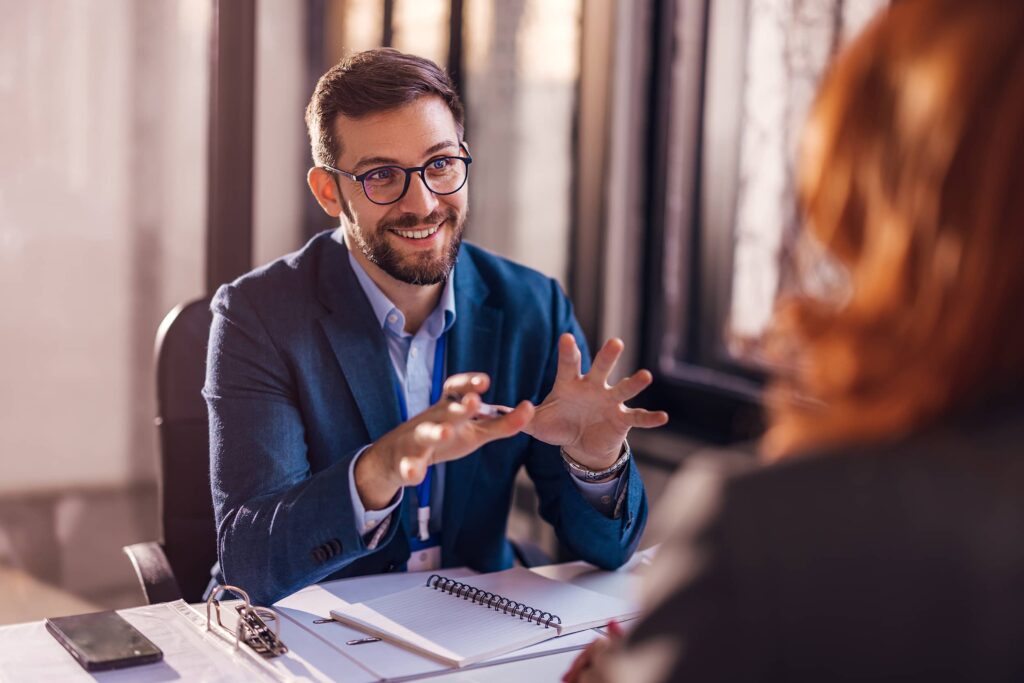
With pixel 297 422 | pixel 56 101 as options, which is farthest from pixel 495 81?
pixel 297 422

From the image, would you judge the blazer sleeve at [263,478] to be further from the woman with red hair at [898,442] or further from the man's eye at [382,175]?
the woman with red hair at [898,442]

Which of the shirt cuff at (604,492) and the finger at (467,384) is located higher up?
the finger at (467,384)

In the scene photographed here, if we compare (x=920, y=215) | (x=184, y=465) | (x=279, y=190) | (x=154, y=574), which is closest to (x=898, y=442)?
(x=920, y=215)

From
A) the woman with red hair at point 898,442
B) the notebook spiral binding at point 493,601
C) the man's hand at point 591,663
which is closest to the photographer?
the woman with red hair at point 898,442

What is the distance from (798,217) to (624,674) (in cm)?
40

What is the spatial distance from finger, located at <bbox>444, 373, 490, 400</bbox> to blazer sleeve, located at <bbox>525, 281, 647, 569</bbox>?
0.49m

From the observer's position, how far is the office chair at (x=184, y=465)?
2.19 meters

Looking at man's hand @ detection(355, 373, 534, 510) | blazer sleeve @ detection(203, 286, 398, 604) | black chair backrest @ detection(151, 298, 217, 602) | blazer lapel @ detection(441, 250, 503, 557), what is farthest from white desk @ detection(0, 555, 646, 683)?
black chair backrest @ detection(151, 298, 217, 602)

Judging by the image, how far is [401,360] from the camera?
2078 mm

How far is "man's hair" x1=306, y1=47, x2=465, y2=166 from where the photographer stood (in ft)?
6.64

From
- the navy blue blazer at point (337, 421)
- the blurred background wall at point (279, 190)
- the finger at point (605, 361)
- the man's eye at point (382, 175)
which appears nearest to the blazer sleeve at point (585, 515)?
the navy blue blazer at point (337, 421)

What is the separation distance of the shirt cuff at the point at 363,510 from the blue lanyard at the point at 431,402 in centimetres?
29

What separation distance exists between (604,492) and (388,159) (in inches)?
28.3

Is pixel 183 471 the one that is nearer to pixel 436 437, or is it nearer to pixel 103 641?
pixel 103 641
